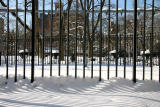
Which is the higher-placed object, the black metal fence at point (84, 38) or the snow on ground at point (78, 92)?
the black metal fence at point (84, 38)

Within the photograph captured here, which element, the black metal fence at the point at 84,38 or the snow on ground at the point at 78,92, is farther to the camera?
the black metal fence at the point at 84,38

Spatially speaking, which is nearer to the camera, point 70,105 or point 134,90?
point 70,105

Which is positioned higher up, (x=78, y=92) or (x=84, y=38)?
(x=84, y=38)

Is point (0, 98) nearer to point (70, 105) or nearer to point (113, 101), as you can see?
point (70, 105)

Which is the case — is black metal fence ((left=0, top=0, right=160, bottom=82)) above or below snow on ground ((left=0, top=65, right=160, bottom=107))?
above

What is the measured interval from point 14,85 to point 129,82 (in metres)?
2.23

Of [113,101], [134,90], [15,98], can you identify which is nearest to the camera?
[113,101]

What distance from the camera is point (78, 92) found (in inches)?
101

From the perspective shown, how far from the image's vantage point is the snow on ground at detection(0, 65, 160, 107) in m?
1.97

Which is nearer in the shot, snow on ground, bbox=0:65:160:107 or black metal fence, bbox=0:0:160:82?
snow on ground, bbox=0:65:160:107

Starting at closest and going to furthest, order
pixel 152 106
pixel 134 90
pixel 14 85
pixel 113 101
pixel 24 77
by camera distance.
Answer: pixel 152 106 < pixel 113 101 < pixel 134 90 < pixel 14 85 < pixel 24 77

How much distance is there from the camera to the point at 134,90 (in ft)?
8.55

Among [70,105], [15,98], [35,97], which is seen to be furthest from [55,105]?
[15,98]

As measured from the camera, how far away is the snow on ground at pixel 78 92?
6.48 ft
